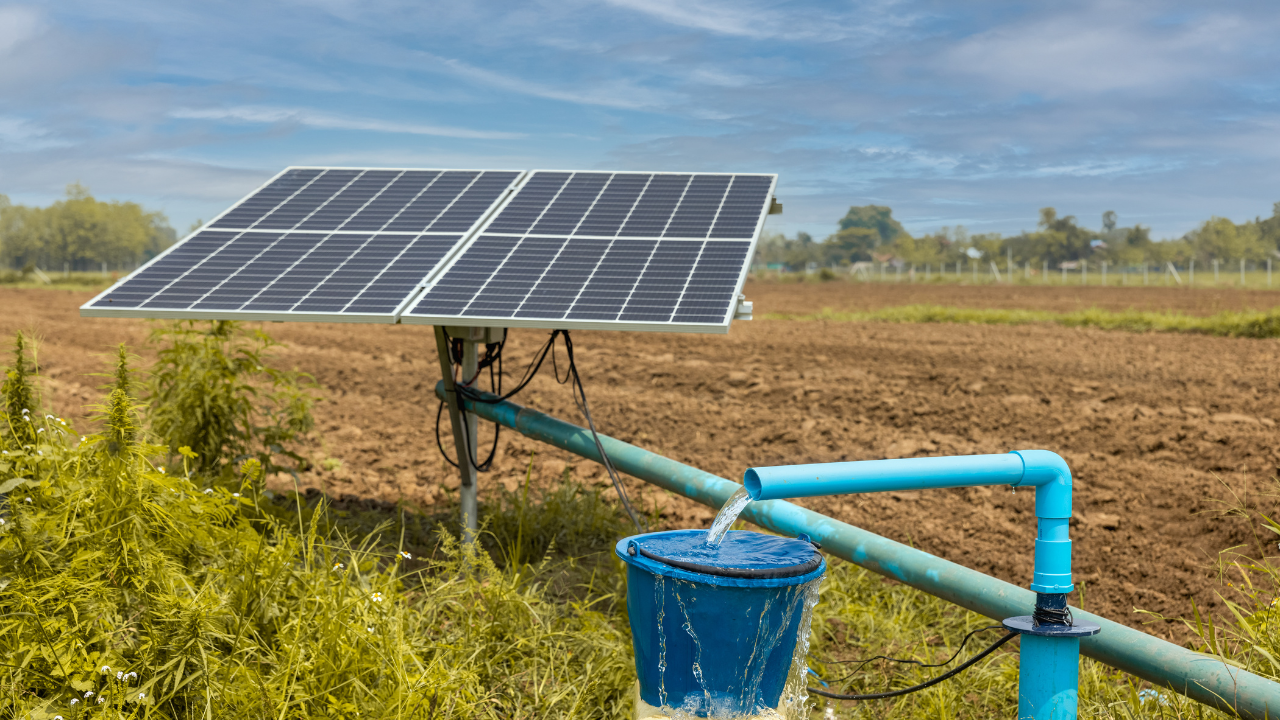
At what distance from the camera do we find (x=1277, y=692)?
2.49m

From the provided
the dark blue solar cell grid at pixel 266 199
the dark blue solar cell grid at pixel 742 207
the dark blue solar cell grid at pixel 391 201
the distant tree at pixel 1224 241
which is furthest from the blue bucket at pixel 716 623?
the distant tree at pixel 1224 241

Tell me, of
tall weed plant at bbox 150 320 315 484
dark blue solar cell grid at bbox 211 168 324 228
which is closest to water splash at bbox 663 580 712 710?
tall weed plant at bbox 150 320 315 484

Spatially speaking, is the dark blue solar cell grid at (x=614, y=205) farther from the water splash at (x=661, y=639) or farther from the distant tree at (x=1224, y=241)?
the distant tree at (x=1224, y=241)

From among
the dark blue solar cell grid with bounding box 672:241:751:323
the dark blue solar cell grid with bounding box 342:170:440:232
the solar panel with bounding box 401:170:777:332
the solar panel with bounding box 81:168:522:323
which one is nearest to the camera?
the dark blue solar cell grid with bounding box 672:241:751:323

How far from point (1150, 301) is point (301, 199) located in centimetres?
3034

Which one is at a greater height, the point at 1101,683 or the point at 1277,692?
the point at 1277,692

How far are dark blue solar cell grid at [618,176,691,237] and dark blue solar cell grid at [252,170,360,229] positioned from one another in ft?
8.15

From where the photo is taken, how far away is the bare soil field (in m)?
5.80

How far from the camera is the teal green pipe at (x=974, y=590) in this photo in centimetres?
256

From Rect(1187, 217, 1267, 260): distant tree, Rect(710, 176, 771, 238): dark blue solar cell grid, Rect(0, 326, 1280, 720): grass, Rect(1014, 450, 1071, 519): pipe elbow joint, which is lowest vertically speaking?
Rect(0, 326, 1280, 720): grass

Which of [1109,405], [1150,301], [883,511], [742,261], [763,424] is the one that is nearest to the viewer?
[742,261]

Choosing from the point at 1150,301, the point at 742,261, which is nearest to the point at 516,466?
the point at 742,261

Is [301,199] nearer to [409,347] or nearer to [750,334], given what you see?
[409,347]

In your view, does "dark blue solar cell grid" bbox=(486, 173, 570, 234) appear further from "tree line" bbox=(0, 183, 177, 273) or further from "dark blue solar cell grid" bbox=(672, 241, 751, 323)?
"tree line" bbox=(0, 183, 177, 273)
